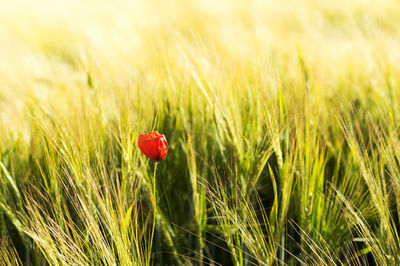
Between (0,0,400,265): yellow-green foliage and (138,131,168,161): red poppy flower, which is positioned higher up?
(138,131,168,161): red poppy flower

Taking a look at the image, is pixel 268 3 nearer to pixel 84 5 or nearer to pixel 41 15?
pixel 84 5

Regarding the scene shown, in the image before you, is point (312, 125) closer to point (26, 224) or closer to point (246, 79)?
point (246, 79)

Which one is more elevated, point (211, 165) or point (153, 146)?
point (153, 146)

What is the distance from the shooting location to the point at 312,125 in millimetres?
923

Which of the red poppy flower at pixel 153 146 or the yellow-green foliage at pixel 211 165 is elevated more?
the red poppy flower at pixel 153 146

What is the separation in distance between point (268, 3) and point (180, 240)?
3550 mm

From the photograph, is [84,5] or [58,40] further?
[84,5]

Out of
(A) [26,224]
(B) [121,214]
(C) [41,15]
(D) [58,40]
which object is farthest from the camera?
(C) [41,15]

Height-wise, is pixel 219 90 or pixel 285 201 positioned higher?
pixel 219 90

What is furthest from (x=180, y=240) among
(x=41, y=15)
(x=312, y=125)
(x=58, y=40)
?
(x=41, y=15)

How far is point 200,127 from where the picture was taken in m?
1.01

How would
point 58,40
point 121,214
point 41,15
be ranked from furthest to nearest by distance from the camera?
point 41,15 < point 58,40 < point 121,214

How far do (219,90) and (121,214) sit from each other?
11.6 inches

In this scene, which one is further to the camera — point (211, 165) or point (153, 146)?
point (211, 165)
